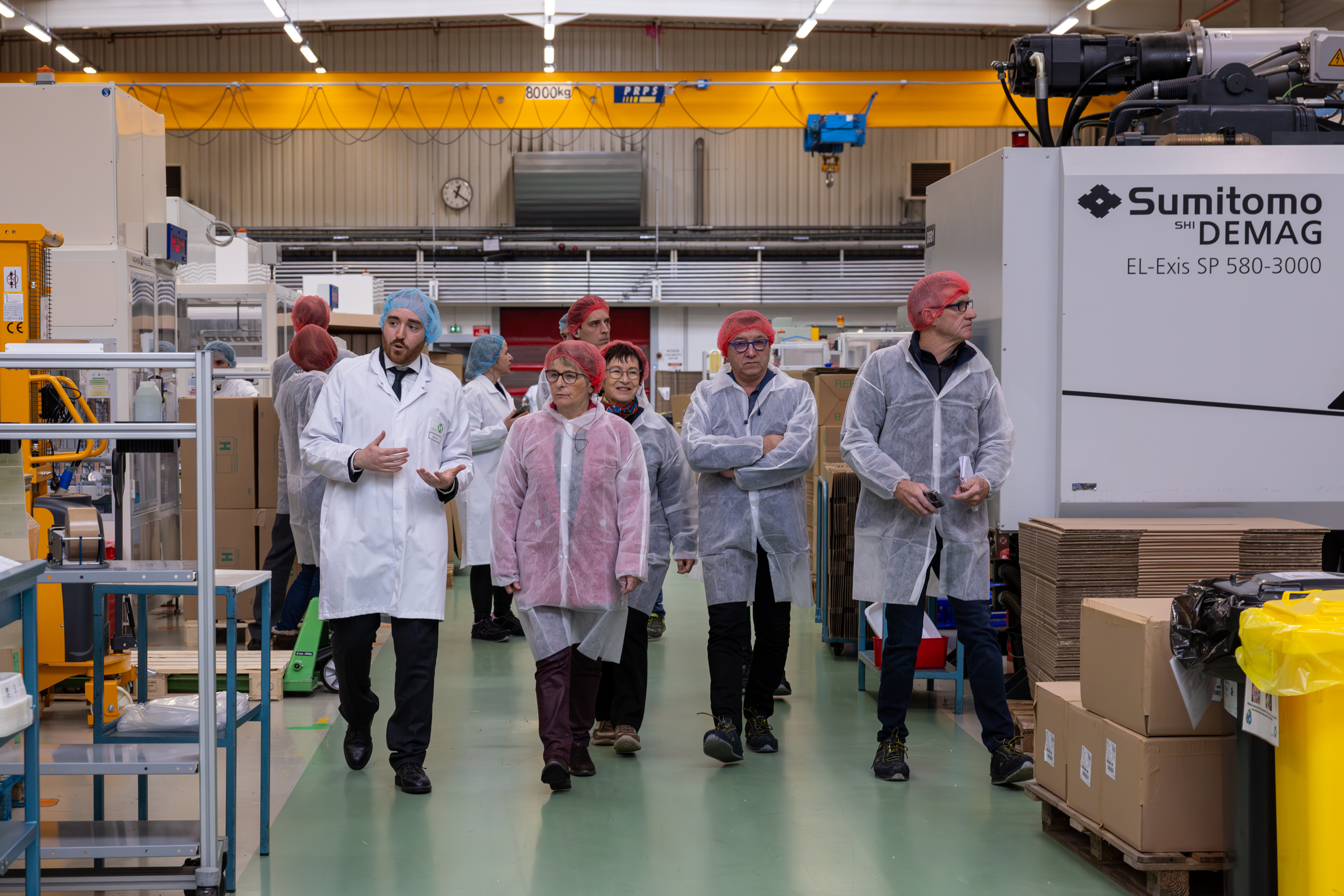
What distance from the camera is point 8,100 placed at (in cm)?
501

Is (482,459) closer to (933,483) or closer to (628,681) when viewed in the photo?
(628,681)

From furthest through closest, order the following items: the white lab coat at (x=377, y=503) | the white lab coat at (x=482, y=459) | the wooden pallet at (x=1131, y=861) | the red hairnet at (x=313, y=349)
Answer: the white lab coat at (x=482, y=459) < the red hairnet at (x=313, y=349) < the white lab coat at (x=377, y=503) < the wooden pallet at (x=1131, y=861)

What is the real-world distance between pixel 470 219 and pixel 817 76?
4.73 meters

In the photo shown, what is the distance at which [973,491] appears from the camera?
3246 mm

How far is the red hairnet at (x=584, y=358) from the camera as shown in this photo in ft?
10.7

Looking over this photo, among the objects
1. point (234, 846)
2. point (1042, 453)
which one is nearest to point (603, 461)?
point (234, 846)

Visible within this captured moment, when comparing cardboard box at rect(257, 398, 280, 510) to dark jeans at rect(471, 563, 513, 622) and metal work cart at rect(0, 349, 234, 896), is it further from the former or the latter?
metal work cart at rect(0, 349, 234, 896)

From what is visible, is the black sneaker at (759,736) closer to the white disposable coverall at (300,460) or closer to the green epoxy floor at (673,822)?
the green epoxy floor at (673,822)

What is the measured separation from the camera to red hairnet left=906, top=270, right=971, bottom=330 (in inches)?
132

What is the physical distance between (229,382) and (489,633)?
2.38 m

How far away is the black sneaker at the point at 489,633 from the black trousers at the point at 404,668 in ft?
7.11

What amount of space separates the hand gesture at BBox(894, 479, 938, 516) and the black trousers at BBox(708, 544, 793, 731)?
562 mm

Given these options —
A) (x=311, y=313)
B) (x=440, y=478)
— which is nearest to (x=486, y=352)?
(x=311, y=313)

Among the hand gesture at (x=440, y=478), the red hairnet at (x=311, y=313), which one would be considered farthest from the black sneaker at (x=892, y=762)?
→ the red hairnet at (x=311, y=313)
